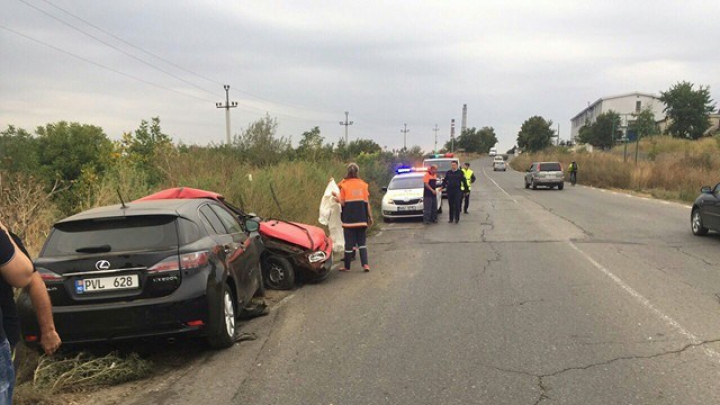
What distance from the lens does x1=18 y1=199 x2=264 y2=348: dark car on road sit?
464 cm

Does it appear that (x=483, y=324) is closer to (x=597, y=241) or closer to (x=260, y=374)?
(x=260, y=374)

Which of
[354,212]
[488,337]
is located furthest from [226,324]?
[354,212]

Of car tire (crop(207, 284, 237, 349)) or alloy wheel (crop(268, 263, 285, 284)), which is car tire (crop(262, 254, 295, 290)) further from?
car tire (crop(207, 284, 237, 349))

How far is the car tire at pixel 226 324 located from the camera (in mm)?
5105

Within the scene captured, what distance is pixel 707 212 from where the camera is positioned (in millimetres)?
11711

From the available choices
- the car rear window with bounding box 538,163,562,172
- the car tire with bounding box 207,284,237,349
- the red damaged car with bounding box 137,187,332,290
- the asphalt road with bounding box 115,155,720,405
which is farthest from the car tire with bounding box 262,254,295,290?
the car rear window with bounding box 538,163,562,172

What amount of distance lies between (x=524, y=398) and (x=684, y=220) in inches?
560

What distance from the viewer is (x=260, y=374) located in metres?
4.62

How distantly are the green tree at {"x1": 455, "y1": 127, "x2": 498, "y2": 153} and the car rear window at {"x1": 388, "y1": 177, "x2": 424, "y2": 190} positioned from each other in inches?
5077

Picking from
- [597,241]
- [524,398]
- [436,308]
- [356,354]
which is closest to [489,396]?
[524,398]

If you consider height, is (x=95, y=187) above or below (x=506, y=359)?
above

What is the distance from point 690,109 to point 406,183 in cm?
6357

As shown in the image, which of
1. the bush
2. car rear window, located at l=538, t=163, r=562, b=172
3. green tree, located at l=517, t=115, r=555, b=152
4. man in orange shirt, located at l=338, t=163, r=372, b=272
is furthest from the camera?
green tree, located at l=517, t=115, r=555, b=152

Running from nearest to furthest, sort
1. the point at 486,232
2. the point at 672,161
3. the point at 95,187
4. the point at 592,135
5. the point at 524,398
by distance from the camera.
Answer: the point at 524,398
the point at 95,187
the point at 486,232
the point at 672,161
the point at 592,135
